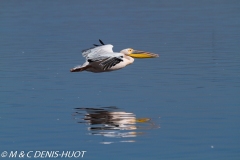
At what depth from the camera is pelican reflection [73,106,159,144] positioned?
1203 centimetres

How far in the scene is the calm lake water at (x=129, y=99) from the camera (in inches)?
442

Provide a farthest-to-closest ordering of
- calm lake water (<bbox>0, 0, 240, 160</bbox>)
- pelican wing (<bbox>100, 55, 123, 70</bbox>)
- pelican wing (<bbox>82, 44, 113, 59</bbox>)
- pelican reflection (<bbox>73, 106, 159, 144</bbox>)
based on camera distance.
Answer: pelican wing (<bbox>82, 44, 113, 59</bbox>), pelican wing (<bbox>100, 55, 123, 70</bbox>), pelican reflection (<bbox>73, 106, 159, 144</bbox>), calm lake water (<bbox>0, 0, 240, 160</bbox>)

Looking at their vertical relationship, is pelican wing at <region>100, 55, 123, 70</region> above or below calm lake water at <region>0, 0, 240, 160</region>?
above

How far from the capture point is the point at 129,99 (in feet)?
48.6

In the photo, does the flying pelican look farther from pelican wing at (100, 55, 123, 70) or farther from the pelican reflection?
the pelican reflection

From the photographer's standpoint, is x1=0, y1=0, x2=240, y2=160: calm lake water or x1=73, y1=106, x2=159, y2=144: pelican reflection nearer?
x1=0, y1=0, x2=240, y2=160: calm lake water

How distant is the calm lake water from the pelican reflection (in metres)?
0.01

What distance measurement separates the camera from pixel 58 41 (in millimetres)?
27625

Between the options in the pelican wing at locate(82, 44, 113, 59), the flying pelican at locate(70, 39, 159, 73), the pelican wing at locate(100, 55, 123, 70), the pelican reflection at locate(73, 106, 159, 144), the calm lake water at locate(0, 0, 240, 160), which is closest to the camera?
the calm lake water at locate(0, 0, 240, 160)

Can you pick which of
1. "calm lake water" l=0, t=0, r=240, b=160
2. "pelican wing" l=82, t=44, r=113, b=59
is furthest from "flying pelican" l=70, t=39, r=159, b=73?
"calm lake water" l=0, t=0, r=240, b=160

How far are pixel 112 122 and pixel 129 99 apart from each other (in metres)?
2.04

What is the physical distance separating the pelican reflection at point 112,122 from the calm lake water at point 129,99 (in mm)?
15

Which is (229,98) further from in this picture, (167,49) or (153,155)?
(167,49)

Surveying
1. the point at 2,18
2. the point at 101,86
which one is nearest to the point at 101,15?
the point at 2,18
